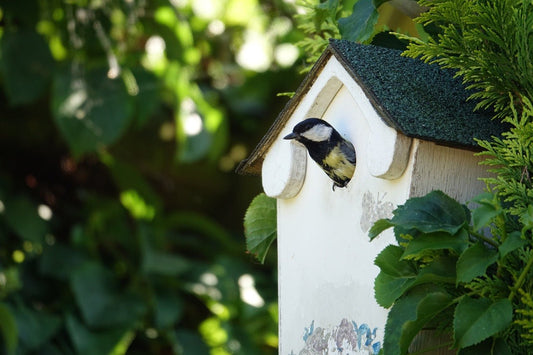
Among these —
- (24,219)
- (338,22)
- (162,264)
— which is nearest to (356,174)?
(338,22)

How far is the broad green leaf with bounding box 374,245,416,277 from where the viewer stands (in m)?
0.88

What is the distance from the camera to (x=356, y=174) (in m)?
1.02

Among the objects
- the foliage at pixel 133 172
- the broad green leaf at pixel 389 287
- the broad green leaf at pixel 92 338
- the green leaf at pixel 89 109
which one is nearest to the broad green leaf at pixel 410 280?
the broad green leaf at pixel 389 287

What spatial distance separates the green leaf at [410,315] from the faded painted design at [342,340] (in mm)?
89

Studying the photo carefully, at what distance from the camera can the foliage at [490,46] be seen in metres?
0.90

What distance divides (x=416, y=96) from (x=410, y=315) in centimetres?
26

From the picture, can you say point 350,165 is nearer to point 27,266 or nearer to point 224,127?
point 224,127

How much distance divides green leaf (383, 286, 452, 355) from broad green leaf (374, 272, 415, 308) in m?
0.02

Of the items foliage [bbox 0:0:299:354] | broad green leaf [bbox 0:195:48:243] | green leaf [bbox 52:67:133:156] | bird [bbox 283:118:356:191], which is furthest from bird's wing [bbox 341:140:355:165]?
broad green leaf [bbox 0:195:48:243]

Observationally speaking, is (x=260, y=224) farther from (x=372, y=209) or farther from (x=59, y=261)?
(x=59, y=261)

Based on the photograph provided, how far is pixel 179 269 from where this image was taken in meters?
2.57

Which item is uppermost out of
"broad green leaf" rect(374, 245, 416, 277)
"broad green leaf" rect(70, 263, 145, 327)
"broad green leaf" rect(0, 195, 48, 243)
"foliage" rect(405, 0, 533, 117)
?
"foliage" rect(405, 0, 533, 117)

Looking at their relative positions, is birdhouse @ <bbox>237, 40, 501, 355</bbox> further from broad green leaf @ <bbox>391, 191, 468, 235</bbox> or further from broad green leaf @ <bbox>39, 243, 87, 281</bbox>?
broad green leaf @ <bbox>39, 243, 87, 281</bbox>

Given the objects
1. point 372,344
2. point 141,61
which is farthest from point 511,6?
point 141,61
